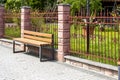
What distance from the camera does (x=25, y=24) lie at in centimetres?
1316

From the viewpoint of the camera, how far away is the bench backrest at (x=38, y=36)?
1078 centimetres

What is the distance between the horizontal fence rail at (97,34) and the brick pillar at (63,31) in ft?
0.52

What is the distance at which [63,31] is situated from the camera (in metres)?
10.3

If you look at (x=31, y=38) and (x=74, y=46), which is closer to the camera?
(x=74, y=46)

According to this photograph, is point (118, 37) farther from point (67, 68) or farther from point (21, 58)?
point (21, 58)

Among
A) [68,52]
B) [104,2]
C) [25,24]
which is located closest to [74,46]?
[68,52]

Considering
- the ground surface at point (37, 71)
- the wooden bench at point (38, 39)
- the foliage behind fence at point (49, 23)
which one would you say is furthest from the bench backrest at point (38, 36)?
the ground surface at point (37, 71)

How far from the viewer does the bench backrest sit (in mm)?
10781

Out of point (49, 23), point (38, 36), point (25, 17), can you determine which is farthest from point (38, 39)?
point (25, 17)

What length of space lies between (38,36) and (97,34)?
278cm

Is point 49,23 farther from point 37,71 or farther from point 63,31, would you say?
point 37,71

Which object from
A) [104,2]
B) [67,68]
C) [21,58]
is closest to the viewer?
[67,68]

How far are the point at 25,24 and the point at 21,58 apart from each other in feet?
7.43

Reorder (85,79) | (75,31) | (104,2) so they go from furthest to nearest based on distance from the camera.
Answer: (104,2)
(75,31)
(85,79)
